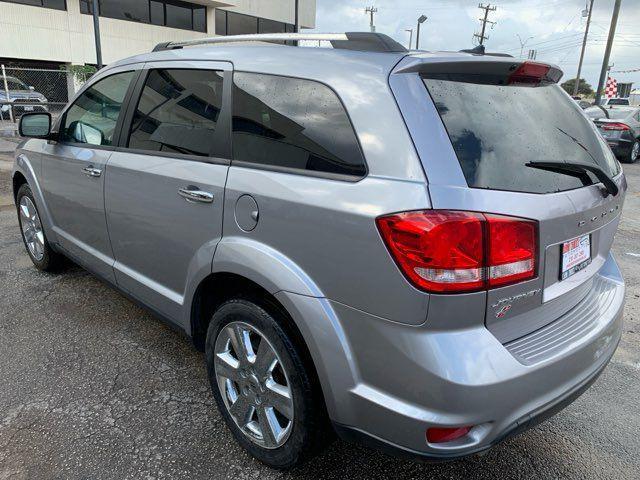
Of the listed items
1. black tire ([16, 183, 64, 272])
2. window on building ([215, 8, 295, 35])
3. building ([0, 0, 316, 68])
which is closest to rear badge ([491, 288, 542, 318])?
black tire ([16, 183, 64, 272])

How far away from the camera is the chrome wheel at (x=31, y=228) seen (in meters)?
4.17

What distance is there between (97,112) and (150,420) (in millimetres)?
1982

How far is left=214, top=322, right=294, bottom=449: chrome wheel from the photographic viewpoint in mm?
2029

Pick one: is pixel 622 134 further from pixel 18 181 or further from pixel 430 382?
pixel 430 382

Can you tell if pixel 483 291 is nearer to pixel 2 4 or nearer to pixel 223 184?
pixel 223 184

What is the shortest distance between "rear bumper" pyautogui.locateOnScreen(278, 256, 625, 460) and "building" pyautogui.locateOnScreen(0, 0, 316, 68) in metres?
30.2

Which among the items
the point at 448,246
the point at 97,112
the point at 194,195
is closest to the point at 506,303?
the point at 448,246

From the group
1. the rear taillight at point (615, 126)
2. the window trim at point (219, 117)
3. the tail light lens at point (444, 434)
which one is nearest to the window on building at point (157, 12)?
the rear taillight at point (615, 126)

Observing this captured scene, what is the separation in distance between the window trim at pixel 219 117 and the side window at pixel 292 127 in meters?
0.05

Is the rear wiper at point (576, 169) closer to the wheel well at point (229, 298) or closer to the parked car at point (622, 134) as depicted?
the wheel well at point (229, 298)

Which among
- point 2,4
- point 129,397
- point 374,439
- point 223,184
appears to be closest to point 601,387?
point 374,439

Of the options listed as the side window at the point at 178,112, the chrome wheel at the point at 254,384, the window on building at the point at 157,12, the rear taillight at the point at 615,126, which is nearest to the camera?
the chrome wheel at the point at 254,384

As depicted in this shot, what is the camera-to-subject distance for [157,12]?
30984 millimetres

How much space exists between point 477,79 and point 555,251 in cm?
68
